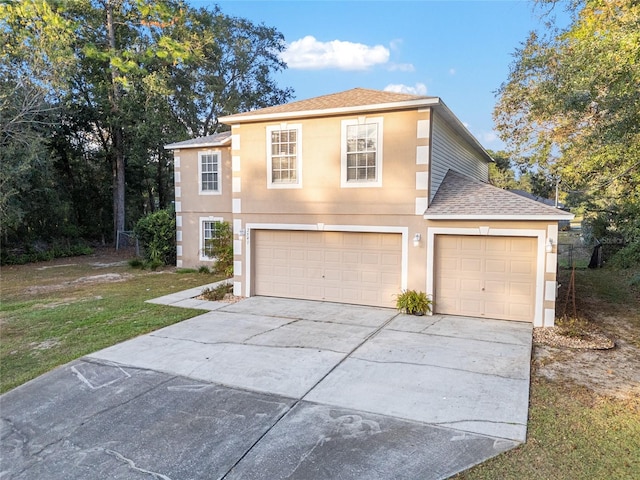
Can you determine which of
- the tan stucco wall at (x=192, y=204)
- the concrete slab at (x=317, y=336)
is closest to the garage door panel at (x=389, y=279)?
the concrete slab at (x=317, y=336)

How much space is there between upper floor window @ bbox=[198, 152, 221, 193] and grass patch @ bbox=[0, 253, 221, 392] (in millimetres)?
Result: 3293

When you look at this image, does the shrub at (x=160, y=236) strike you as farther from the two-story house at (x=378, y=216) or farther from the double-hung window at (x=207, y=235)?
the two-story house at (x=378, y=216)

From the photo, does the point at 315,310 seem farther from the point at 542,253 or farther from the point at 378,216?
the point at 542,253

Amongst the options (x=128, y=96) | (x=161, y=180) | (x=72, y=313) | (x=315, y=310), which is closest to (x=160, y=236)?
(x=72, y=313)

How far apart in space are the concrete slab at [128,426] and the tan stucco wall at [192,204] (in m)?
10.0

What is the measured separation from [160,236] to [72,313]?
7902 millimetres

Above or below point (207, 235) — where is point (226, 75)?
above

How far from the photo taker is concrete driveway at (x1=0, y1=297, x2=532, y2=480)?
12.1ft

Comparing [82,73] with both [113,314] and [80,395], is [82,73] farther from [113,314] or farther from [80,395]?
[80,395]

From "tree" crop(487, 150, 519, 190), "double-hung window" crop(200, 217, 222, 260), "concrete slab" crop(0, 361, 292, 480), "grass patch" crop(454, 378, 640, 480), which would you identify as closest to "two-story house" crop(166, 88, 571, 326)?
"grass patch" crop(454, 378, 640, 480)

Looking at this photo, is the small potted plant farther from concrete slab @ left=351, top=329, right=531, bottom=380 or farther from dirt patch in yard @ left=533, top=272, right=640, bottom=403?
dirt patch in yard @ left=533, top=272, right=640, bottom=403

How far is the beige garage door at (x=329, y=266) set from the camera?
9672 mm

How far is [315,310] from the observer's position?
940 cm

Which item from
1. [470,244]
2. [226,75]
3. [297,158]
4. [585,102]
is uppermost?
[226,75]
